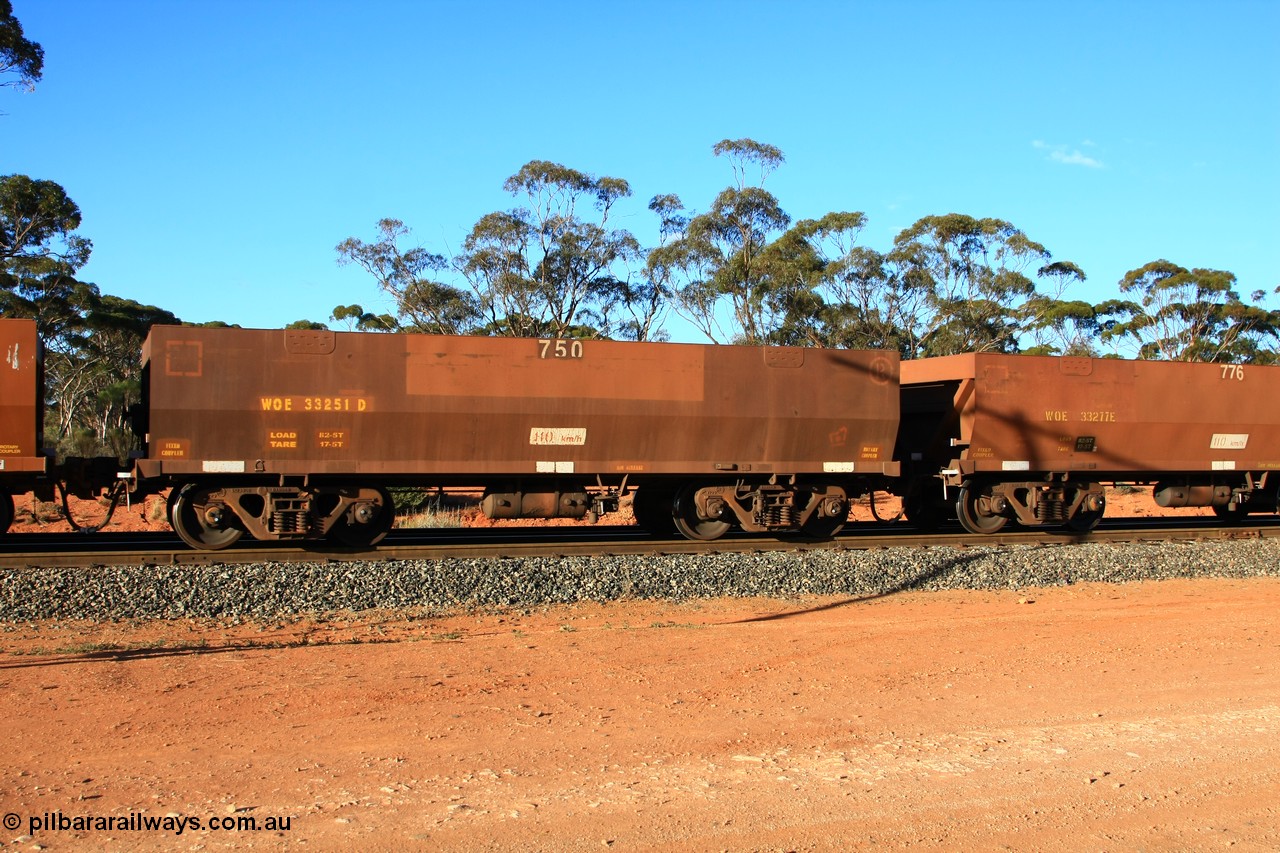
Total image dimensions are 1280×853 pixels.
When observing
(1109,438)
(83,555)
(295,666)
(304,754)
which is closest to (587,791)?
(304,754)

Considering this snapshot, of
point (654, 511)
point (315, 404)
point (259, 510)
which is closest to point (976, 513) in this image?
point (654, 511)

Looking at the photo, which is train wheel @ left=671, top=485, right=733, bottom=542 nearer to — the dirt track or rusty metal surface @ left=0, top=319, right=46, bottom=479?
the dirt track

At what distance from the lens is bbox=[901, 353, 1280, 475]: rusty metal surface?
50.5 feet

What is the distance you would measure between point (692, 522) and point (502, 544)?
2998 mm

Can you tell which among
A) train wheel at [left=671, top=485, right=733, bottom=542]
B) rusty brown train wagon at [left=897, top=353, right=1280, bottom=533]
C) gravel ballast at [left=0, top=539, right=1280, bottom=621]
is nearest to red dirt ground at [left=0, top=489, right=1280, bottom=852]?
gravel ballast at [left=0, top=539, right=1280, bottom=621]

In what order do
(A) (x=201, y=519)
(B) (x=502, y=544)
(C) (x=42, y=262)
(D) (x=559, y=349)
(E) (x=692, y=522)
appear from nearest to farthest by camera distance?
1. (A) (x=201, y=519)
2. (B) (x=502, y=544)
3. (D) (x=559, y=349)
4. (E) (x=692, y=522)
5. (C) (x=42, y=262)

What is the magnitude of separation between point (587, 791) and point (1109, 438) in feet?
45.2

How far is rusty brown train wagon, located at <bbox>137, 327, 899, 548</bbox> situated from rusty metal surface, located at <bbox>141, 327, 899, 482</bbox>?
18 mm

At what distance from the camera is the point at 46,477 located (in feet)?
40.3

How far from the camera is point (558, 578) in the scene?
1123 centimetres

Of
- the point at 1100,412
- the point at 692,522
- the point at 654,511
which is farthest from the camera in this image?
the point at 1100,412

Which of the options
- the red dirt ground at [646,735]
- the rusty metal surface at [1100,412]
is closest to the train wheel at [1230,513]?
the rusty metal surface at [1100,412]

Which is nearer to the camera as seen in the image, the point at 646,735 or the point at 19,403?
the point at 646,735

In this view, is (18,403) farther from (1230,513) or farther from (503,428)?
(1230,513)
